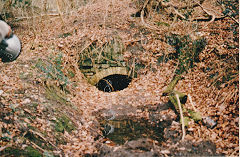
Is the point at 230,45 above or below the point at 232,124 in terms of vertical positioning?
above

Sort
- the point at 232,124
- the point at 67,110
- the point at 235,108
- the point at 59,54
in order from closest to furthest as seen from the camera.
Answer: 1. the point at 232,124
2. the point at 235,108
3. the point at 67,110
4. the point at 59,54

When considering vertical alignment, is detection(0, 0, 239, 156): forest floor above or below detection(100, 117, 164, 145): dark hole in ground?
above

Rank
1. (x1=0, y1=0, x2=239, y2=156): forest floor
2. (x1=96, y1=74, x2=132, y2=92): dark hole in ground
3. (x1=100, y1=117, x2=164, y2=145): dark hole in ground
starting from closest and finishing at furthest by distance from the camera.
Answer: (x1=0, y1=0, x2=239, y2=156): forest floor
(x1=100, y1=117, x2=164, y2=145): dark hole in ground
(x1=96, y1=74, x2=132, y2=92): dark hole in ground

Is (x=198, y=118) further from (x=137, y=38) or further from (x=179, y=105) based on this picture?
(x=137, y=38)

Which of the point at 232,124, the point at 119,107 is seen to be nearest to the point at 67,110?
the point at 119,107

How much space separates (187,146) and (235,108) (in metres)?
1.51

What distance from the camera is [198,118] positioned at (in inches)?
175

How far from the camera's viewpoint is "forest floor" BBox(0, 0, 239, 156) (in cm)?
370

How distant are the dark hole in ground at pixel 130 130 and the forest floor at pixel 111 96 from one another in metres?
0.04

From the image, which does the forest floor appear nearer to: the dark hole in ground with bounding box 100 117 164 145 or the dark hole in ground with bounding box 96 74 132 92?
the dark hole in ground with bounding box 100 117 164 145

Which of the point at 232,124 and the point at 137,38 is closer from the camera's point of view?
the point at 232,124

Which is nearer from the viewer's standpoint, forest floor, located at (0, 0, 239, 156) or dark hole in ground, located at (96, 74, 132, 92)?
forest floor, located at (0, 0, 239, 156)

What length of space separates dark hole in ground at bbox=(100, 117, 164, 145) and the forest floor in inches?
1.8

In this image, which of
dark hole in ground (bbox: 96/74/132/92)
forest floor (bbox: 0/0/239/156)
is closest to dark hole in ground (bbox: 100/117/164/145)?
forest floor (bbox: 0/0/239/156)
